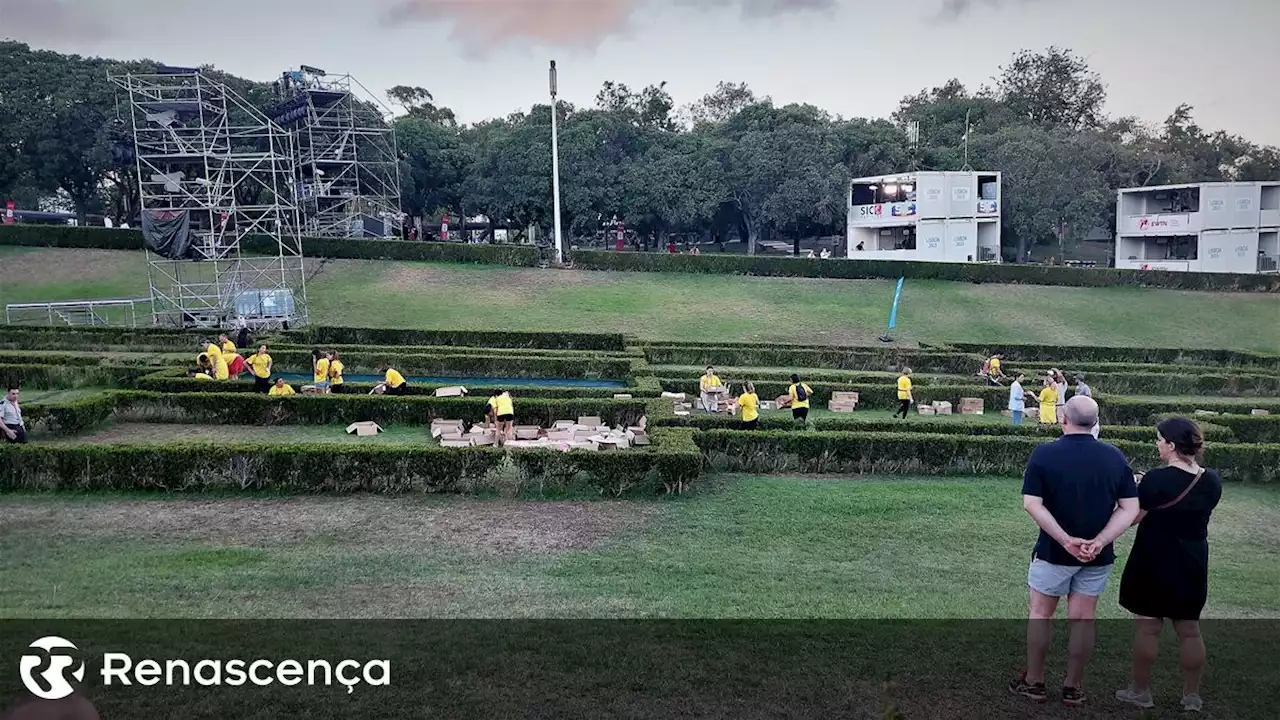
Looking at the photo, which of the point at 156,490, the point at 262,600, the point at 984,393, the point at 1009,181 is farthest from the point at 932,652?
the point at 1009,181

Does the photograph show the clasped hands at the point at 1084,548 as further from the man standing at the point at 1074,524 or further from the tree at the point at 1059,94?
the tree at the point at 1059,94

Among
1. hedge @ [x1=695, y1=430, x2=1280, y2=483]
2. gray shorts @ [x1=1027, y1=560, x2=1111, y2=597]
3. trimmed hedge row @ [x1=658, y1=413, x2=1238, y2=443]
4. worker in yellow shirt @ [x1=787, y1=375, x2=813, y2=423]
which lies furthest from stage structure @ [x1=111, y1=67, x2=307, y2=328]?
gray shorts @ [x1=1027, y1=560, x2=1111, y2=597]

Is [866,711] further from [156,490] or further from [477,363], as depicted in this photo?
[477,363]

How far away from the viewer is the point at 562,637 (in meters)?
6.48

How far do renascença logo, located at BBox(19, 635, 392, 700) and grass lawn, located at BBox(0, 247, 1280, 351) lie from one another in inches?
1062

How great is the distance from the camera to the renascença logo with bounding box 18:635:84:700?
4992mm

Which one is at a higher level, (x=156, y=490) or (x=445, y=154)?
(x=445, y=154)

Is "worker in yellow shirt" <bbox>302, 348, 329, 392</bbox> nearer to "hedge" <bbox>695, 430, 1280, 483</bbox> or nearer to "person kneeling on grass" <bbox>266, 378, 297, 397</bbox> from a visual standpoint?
"person kneeling on grass" <bbox>266, 378, 297, 397</bbox>

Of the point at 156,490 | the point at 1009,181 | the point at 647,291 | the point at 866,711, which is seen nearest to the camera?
the point at 866,711

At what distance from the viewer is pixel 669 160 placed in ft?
168

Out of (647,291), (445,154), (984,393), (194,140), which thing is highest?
(445,154)

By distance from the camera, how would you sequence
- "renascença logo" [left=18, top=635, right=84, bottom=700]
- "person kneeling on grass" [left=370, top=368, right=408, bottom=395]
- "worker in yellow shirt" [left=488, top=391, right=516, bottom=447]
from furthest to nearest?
"person kneeling on grass" [left=370, top=368, right=408, bottom=395], "worker in yellow shirt" [left=488, top=391, right=516, bottom=447], "renascença logo" [left=18, top=635, right=84, bottom=700]

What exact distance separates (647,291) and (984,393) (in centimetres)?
1982

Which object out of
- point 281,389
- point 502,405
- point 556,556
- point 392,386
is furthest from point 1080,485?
point 281,389
